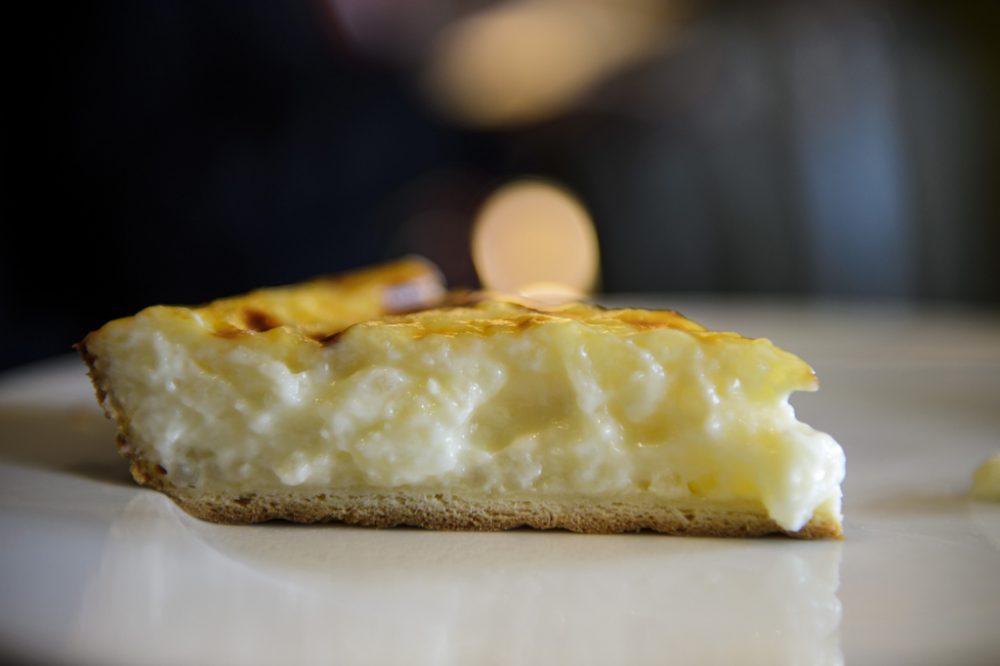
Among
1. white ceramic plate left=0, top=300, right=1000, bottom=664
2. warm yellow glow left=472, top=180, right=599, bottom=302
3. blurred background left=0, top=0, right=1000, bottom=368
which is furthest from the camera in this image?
warm yellow glow left=472, top=180, right=599, bottom=302

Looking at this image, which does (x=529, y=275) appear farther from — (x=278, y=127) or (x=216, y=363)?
(x=216, y=363)

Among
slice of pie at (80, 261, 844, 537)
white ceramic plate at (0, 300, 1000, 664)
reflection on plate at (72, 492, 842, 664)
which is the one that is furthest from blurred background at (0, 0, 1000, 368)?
reflection on plate at (72, 492, 842, 664)

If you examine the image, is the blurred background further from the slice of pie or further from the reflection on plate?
the reflection on plate

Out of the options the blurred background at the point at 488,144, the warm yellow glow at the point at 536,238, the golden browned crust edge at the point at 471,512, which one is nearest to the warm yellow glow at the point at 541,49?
the blurred background at the point at 488,144

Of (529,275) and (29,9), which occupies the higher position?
(29,9)

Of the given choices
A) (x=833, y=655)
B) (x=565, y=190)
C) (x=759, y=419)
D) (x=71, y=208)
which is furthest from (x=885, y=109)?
(x=833, y=655)

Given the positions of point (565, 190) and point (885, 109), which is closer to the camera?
point (885, 109)

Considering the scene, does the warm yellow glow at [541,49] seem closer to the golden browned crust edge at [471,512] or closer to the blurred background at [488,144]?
the blurred background at [488,144]
